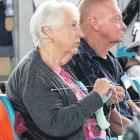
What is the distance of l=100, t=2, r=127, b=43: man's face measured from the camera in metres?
2.78

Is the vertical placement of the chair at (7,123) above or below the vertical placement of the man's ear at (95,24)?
below

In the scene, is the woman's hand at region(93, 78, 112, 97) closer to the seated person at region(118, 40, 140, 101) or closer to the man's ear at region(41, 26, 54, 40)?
the man's ear at region(41, 26, 54, 40)

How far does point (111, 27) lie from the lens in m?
2.79

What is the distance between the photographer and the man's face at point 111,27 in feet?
9.11

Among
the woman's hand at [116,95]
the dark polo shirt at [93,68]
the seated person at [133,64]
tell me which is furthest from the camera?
the seated person at [133,64]

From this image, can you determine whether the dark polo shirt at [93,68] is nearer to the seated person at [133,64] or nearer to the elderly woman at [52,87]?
the elderly woman at [52,87]

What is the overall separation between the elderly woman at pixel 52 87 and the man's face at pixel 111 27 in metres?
0.50

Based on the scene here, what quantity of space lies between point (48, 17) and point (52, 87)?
1.11 feet

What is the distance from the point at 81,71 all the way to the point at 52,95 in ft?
1.92

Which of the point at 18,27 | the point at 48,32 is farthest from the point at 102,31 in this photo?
the point at 18,27

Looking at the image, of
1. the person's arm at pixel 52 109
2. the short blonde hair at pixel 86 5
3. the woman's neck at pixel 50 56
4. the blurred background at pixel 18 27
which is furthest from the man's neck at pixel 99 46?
the blurred background at pixel 18 27

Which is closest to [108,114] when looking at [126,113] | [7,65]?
A: [126,113]

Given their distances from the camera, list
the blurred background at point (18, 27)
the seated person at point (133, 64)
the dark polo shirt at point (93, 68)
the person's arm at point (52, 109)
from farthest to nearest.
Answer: the blurred background at point (18, 27), the seated person at point (133, 64), the dark polo shirt at point (93, 68), the person's arm at point (52, 109)

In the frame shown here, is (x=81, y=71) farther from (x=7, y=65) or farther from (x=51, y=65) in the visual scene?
(x=7, y=65)
